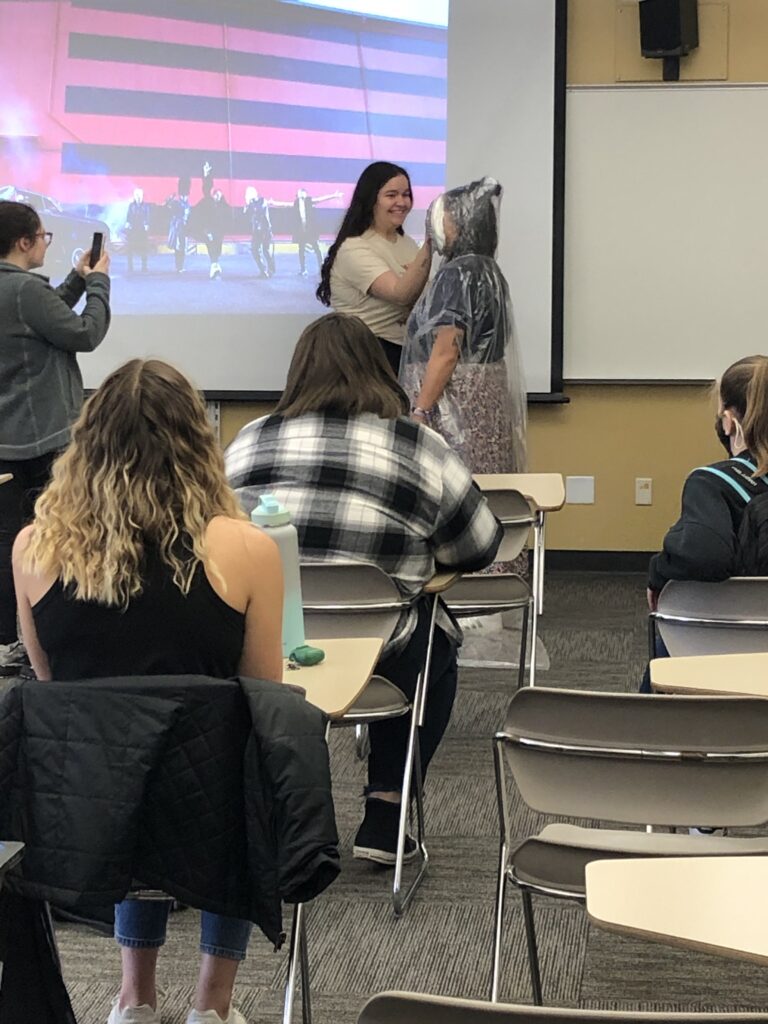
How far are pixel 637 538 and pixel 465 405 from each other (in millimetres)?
1765

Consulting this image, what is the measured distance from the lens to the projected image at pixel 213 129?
5996mm

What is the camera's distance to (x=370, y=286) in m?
5.17

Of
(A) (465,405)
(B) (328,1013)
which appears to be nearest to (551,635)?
(A) (465,405)

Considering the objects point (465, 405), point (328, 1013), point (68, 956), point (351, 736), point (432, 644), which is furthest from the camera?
point (465, 405)

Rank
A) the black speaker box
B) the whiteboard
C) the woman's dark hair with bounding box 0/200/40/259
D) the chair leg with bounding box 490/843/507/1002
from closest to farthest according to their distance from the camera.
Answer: the chair leg with bounding box 490/843/507/1002
the woman's dark hair with bounding box 0/200/40/259
the black speaker box
the whiteboard

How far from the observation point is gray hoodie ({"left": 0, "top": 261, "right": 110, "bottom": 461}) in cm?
434

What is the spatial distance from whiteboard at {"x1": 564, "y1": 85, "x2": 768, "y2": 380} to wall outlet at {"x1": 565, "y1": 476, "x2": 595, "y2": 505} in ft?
1.50

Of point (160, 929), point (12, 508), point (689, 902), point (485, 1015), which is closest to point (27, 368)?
point (12, 508)

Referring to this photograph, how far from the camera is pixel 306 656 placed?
89.4 inches

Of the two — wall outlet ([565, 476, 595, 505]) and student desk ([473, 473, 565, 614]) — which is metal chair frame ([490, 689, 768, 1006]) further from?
wall outlet ([565, 476, 595, 505])

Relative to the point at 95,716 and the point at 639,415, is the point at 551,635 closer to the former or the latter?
the point at 639,415

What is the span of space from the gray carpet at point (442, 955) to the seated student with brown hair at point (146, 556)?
77cm

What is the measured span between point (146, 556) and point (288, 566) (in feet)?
1.33

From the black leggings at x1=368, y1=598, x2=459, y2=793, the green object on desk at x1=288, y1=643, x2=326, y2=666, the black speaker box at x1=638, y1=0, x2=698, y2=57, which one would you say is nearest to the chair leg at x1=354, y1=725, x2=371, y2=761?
the black leggings at x1=368, y1=598, x2=459, y2=793
